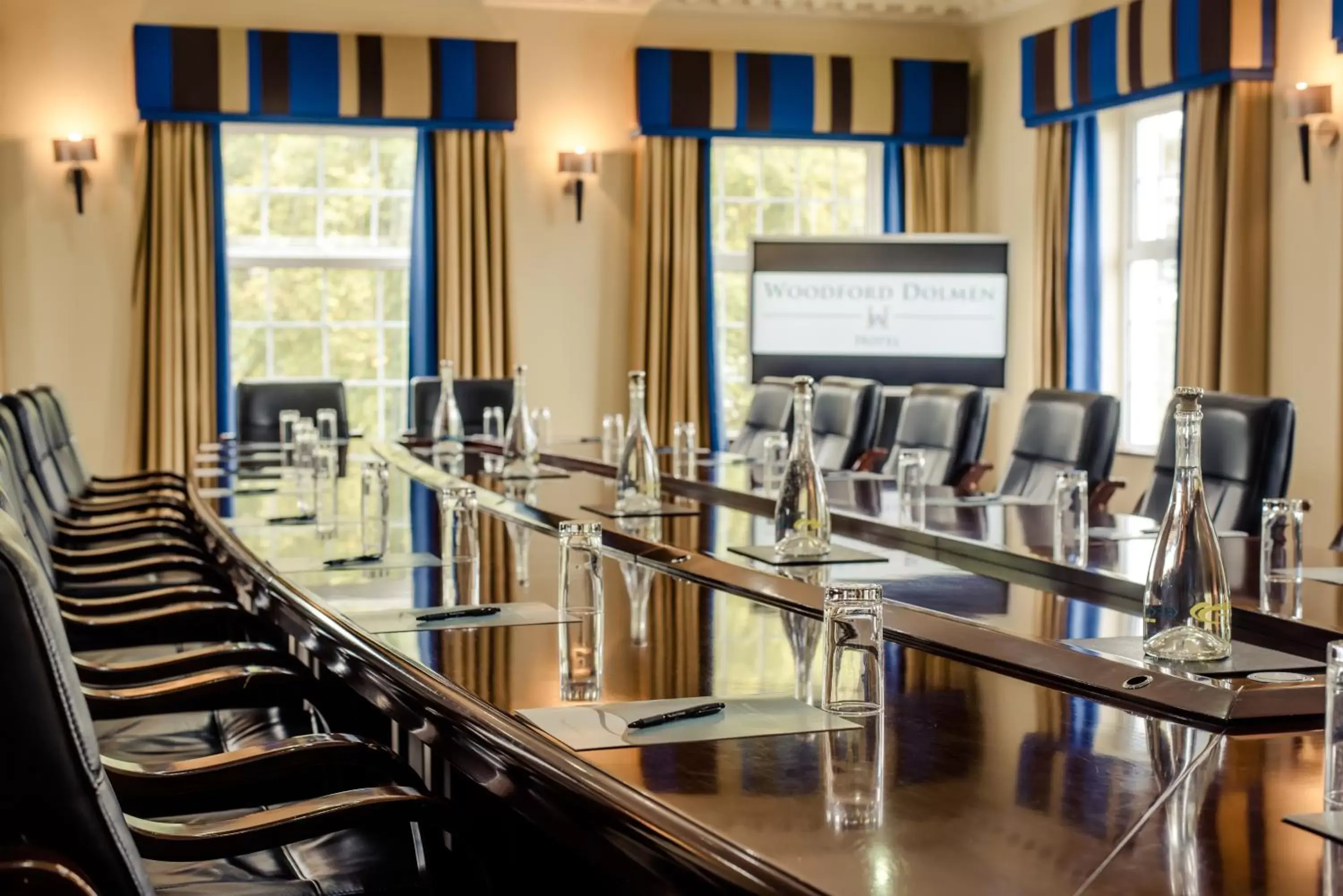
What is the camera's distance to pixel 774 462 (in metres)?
4.87

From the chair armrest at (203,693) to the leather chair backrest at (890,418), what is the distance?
636cm

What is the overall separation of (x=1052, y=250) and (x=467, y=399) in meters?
3.28

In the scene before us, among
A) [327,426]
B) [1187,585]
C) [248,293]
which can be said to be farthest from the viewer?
[248,293]

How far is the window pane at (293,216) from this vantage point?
28.9 ft

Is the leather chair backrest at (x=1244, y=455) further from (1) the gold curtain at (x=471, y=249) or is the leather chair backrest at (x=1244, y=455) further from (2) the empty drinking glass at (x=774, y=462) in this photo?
(1) the gold curtain at (x=471, y=249)

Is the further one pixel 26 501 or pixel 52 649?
pixel 26 501

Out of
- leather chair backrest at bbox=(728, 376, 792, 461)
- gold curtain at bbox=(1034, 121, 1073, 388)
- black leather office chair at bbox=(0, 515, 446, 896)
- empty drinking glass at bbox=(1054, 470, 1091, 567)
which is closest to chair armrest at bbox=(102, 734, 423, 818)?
black leather office chair at bbox=(0, 515, 446, 896)

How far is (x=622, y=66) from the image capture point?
9047 millimetres

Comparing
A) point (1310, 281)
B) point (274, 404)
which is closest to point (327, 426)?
point (274, 404)

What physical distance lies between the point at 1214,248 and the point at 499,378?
3544 millimetres

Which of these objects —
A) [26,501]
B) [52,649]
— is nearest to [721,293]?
[26,501]

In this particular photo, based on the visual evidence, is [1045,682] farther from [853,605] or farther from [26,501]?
[26,501]

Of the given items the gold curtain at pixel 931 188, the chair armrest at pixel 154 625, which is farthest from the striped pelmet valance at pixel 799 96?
the chair armrest at pixel 154 625

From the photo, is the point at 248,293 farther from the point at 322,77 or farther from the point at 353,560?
the point at 353,560
